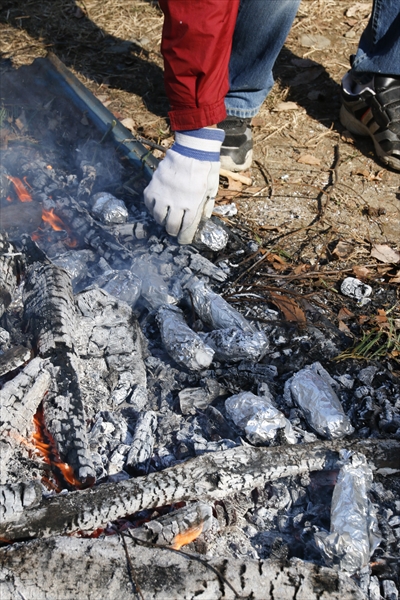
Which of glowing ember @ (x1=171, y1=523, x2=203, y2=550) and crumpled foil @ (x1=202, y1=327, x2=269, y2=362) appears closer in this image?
glowing ember @ (x1=171, y1=523, x2=203, y2=550)

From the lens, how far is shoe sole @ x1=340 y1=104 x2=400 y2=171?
3.94 meters

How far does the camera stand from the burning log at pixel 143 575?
63.4 inches

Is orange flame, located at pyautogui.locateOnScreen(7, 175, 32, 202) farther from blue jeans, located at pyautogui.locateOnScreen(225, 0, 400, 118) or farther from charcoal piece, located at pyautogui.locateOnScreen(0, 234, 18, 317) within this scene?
blue jeans, located at pyautogui.locateOnScreen(225, 0, 400, 118)

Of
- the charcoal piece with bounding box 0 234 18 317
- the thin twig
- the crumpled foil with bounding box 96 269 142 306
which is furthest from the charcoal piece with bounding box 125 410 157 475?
the charcoal piece with bounding box 0 234 18 317

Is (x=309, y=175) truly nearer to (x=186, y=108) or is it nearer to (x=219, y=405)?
(x=186, y=108)

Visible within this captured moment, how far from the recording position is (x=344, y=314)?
2863 millimetres

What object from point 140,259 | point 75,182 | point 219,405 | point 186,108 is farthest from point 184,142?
point 219,405

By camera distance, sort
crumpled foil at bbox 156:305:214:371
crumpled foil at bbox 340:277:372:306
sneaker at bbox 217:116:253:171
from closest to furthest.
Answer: crumpled foil at bbox 156:305:214:371
crumpled foil at bbox 340:277:372:306
sneaker at bbox 217:116:253:171

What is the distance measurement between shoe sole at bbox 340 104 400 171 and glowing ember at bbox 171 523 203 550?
2.90 meters

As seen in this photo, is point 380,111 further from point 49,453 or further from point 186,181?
point 49,453

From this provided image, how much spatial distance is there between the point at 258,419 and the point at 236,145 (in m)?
2.16

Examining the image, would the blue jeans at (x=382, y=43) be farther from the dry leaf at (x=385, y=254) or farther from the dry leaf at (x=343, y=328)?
A: the dry leaf at (x=343, y=328)

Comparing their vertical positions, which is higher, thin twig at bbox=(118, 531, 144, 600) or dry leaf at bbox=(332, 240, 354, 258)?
thin twig at bbox=(118, 531, 144, 600)

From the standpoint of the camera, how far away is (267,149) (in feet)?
13.6
